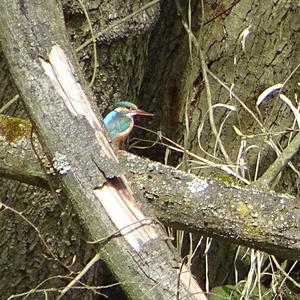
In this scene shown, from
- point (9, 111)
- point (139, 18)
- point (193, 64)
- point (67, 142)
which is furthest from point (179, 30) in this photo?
point (67, 142)

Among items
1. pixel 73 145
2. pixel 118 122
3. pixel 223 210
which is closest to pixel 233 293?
pixel 118 122

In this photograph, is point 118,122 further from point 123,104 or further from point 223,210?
point 223,210

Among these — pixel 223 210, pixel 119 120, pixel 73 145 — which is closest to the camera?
pixel 73 145

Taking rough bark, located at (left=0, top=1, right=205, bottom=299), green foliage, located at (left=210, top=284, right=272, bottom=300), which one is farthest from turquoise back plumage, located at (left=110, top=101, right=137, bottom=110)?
rough bark, located at (left=0, top=1, right=205, bottom=299)

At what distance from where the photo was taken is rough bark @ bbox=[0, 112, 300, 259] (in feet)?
5.19

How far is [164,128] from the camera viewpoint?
263cm

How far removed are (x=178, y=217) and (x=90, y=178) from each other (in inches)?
11.8

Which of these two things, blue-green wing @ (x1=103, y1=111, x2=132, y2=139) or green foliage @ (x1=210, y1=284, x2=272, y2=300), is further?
green foliage @ (x1=210, y1=284, x2=272, y2=300)

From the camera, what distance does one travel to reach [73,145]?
53.7 inches

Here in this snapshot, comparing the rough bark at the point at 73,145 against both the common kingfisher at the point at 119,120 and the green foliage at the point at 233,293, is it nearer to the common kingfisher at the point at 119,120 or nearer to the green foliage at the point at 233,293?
the common kingfisher at the point at 119,120

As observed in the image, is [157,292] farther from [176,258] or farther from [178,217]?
[178,217]

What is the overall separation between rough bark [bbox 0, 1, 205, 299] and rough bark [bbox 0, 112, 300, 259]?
0.75 feet

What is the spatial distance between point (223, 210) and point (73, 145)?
1.19 ft

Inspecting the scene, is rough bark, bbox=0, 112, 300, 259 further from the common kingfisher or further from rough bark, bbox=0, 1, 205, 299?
the common kingfisher
